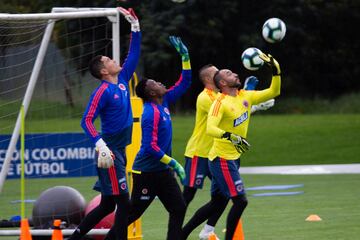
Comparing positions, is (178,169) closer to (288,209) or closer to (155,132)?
(155,132)

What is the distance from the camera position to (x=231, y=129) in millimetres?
10406

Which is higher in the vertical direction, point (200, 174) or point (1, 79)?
point (1, 79)

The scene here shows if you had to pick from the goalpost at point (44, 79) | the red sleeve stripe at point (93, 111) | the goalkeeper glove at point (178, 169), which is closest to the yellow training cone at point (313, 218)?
the goalpost at point (44, 79)

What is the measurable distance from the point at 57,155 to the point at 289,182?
561 centimetres

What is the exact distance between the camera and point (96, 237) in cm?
1120

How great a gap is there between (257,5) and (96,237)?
28.3m

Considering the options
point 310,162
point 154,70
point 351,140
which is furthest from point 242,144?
point 154,70

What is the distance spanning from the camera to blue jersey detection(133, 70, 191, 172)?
9.97 meters

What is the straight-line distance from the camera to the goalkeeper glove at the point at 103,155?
9.30 meters

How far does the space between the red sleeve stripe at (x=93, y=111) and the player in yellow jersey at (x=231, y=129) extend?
1.21 meters

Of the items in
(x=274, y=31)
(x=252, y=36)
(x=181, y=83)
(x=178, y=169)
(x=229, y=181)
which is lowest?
(x=252, y=36)

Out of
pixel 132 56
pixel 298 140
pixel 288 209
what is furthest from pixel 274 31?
pixel 298 140

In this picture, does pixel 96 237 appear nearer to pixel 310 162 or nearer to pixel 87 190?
pixel 87 190

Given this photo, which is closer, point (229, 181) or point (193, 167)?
point (229, 181)
